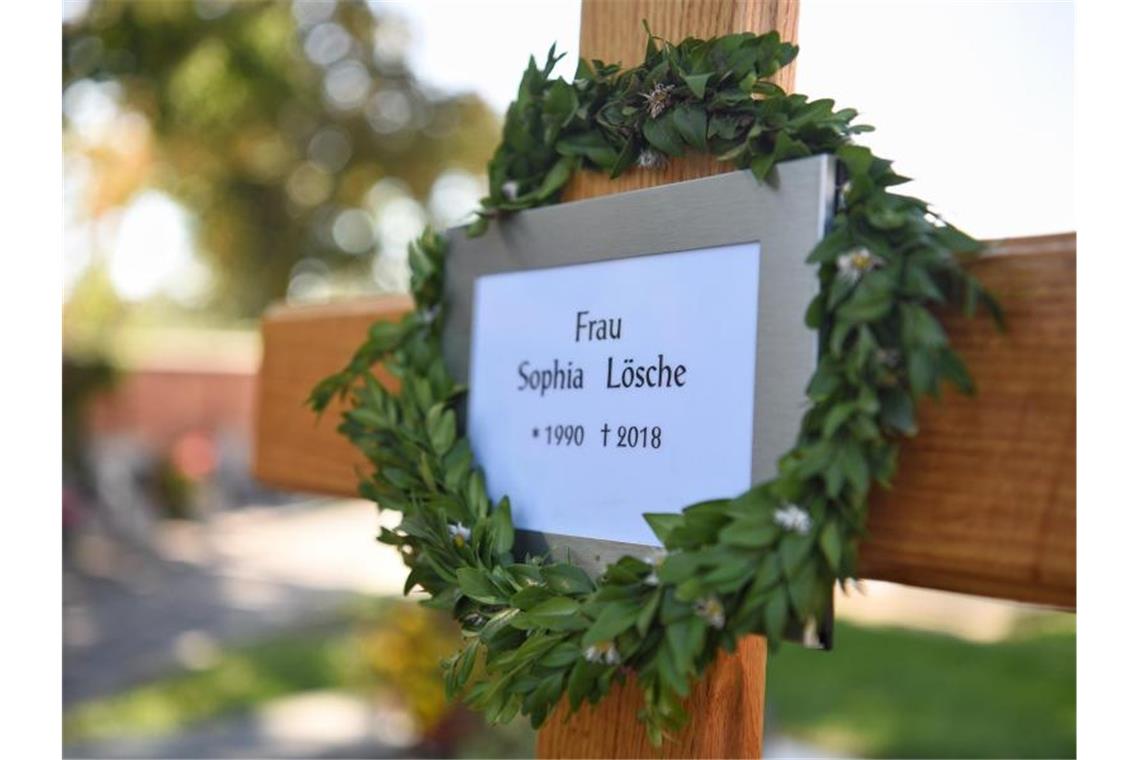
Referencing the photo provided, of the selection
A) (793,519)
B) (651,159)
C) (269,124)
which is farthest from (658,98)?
(269,124)

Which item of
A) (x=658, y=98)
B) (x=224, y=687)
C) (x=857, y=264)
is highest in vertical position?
(x=658, y=98)

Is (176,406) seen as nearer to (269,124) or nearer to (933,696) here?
(269,124)

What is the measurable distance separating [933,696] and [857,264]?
13.0 feet

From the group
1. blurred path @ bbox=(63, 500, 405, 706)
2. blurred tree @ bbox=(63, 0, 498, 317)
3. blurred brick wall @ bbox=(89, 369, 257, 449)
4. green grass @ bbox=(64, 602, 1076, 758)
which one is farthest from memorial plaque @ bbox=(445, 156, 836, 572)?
blurred brick wall @ bbox=(89, 369, 257, 449)

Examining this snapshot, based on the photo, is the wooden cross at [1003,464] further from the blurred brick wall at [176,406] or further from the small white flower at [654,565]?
the blurred brick wall at [176,406]

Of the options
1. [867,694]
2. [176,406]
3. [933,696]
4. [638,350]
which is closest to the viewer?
[638,350]

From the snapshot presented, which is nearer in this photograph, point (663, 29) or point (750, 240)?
point (750, 240)

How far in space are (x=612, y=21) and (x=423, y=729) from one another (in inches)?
130

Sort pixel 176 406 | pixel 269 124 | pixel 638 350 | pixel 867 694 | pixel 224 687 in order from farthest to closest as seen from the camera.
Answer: pixel 176 406 < pixel 269 124 < pixel 224 687 < pixel 867 694 < pixel 638 350

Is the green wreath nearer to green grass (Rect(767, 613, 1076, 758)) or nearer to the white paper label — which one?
the white paper label

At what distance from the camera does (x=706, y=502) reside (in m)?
0.50

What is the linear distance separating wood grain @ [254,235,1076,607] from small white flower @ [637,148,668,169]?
0.20 meters

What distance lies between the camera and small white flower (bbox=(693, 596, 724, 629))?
0.47m
